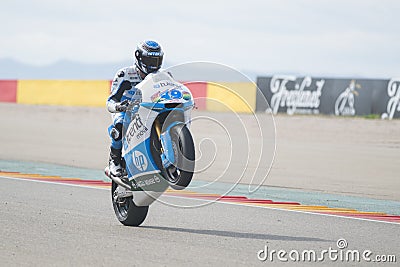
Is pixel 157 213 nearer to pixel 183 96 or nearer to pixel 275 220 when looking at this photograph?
pixel 275 220

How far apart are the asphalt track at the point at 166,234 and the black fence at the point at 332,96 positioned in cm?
1627

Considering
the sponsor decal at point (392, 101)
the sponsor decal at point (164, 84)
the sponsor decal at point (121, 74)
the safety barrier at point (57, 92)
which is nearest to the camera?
the sponsor decal at point (164, 84)

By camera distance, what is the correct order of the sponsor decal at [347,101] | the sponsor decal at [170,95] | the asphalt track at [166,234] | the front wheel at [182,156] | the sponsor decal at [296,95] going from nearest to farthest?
the asphalt track at [166,234] → the front wheel at [182,156] → the sponsor decal at [170,95] → the sponsor decal at [347,101] → the sponsor decal at [296,95]

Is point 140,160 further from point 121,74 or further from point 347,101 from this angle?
point 347,101

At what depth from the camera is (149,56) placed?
8336 millimetres

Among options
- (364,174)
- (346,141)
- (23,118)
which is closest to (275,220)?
(364,174)

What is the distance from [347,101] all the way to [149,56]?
830 inches

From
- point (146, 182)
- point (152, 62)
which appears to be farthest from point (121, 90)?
point (146, 182)

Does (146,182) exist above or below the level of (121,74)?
below

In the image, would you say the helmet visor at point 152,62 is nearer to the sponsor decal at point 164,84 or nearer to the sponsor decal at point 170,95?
the sponsor decal at point 164,84

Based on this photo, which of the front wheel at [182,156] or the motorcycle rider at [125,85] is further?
the motorcycle rider at [125,85]

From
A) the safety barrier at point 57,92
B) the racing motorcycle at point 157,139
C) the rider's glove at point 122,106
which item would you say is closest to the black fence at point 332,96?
the safety barrier at point 57,92

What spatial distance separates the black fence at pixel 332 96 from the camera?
90.3 feet

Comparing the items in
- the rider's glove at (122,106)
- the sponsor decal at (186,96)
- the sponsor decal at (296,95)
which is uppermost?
the sponsor decal at (186,96)
